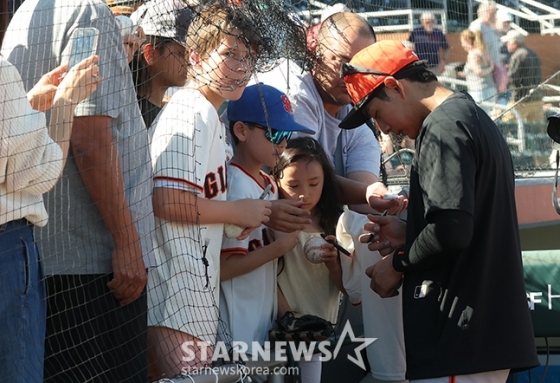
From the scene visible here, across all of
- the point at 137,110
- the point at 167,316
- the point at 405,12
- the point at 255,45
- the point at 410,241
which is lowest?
the point at 167,316

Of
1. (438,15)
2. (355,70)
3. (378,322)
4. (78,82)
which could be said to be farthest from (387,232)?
(438,15)

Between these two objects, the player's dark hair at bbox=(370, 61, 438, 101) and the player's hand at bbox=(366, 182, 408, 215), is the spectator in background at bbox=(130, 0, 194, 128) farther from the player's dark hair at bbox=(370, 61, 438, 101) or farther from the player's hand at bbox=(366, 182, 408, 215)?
the player's hand at bbox=(366, 182, 408, 215)

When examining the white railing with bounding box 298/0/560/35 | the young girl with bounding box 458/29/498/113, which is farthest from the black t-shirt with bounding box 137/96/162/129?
the young girl with bounding box 458/29/498/113

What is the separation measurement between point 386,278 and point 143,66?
47.1 inches

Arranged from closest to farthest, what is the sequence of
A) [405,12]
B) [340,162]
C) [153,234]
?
1. [153,234]
2. [340,162]
3. [405,12]

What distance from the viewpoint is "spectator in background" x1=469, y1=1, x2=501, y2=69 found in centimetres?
691

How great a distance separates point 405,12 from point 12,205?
4.14 metres

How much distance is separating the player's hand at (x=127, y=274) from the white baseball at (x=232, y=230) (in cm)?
49

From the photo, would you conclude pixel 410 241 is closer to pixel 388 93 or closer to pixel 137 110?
pixel 388 93

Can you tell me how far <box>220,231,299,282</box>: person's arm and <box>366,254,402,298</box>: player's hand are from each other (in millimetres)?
508

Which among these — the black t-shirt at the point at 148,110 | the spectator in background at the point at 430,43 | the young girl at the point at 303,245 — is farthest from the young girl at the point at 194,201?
the spectator in background at the point at 430,43

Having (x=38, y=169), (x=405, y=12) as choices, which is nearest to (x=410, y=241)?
(x=38, y=169)

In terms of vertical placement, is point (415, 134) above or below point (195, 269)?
above

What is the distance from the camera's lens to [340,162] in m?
4.22
